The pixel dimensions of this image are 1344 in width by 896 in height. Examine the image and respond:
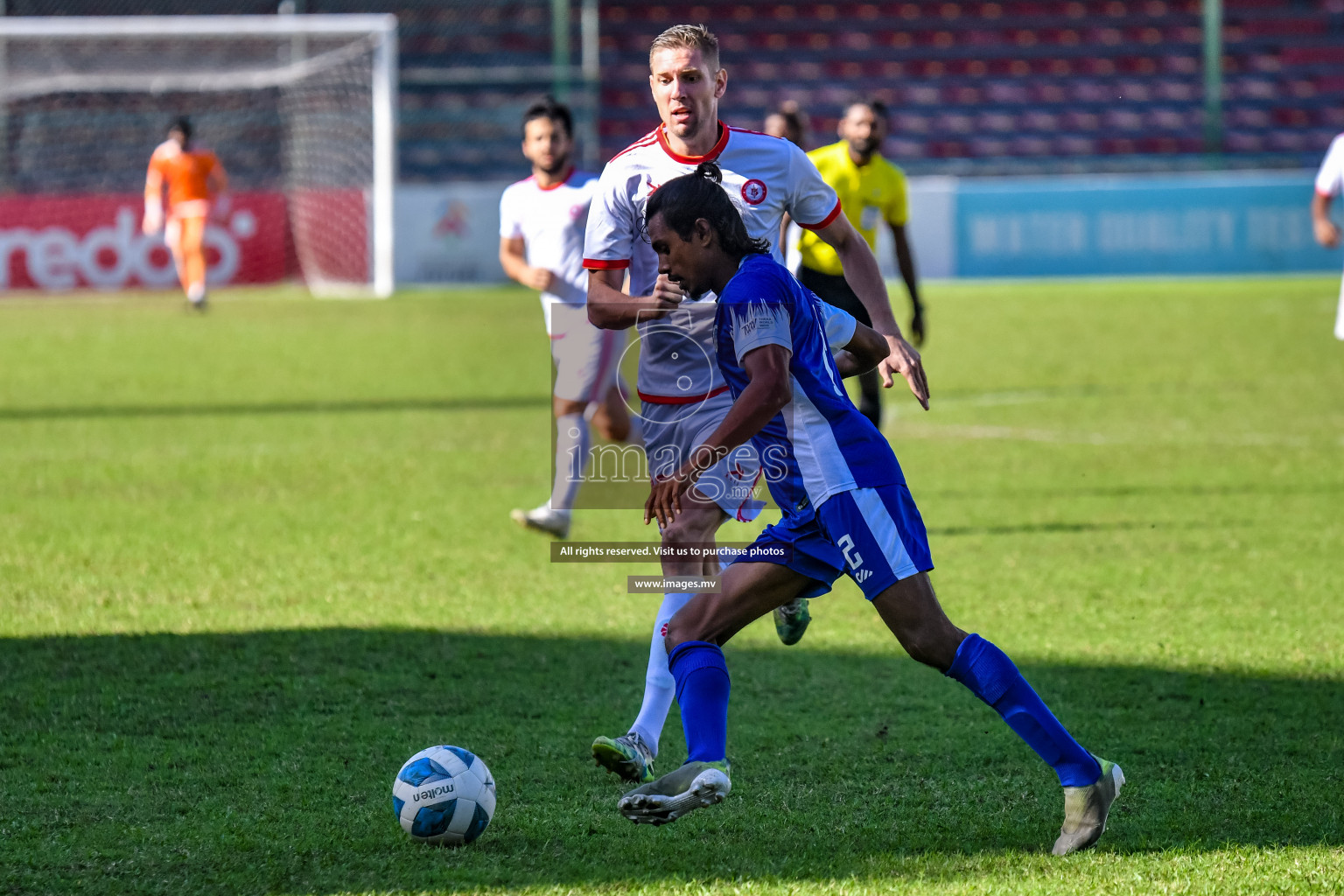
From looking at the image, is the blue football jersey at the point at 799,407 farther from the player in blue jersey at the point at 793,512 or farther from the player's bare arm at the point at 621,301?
the player's bare arm at the point at 621,301

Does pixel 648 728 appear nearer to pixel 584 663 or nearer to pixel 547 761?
pixel 547 761

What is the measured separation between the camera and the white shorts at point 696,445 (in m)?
4.64

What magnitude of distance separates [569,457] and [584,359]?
2.35 feet

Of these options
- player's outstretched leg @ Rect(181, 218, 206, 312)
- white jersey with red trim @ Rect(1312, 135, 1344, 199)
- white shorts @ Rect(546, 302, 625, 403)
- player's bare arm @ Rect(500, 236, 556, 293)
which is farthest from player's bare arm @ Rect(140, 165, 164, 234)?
white jersey with red trim @ Rect(1312, 135, 1344, 199)

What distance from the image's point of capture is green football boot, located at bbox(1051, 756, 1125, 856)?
3773mm

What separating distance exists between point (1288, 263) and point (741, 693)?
22515 millimetres

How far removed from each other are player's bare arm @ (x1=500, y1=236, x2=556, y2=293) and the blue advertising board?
17694mm

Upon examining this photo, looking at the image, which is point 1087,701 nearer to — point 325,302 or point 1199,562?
point 1199,562

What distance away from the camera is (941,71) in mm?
30531

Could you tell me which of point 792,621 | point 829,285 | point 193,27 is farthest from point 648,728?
point 193,27

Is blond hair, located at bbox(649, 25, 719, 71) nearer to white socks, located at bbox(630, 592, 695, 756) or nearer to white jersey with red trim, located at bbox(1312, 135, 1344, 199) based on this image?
white socks, located at bbox(630, 592, 695, 756)

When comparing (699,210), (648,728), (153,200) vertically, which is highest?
(153,200)

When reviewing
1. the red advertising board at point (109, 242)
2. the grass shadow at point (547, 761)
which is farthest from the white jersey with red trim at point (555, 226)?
the red advertising board at point (109, 242)

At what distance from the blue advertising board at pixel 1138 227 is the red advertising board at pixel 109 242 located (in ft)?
36.7
